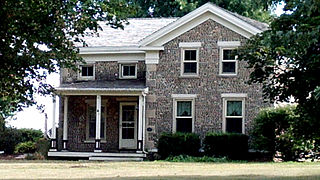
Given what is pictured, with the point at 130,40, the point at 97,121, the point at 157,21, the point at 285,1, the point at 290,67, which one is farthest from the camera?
the point at 157,21

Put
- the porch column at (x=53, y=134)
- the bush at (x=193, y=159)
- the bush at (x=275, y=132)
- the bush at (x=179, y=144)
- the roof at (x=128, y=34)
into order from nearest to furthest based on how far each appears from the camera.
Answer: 1. the bush at (x=193, y=159)
2. the bush at (x=275, y=132)
3. the bush at (x=179, y=144)
4. the porch column at (x=53, y=134)
5. the roof at (x=128, y=34)

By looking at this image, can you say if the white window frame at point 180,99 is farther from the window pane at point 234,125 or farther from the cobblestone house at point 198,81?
the window pane at point 234,125

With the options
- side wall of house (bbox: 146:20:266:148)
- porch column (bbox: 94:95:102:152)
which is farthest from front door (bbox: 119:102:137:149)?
porch column (bbox: 94:95:102:152)

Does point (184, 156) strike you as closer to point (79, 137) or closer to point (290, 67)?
point (79, 137)

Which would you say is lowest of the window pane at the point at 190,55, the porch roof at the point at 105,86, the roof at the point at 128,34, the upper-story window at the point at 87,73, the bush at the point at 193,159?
the bush at the point at 193,159

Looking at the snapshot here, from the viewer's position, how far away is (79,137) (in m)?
31.8

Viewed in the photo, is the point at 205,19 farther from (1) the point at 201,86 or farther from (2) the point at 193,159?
(2) the point at 193,159

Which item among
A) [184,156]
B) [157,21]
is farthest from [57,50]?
[157,21]

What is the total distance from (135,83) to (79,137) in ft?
13.4

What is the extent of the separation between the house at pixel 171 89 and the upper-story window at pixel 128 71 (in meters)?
0.13

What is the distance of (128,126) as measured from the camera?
31.6m

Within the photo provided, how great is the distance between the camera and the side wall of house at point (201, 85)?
29.5 m

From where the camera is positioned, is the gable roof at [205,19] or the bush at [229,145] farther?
the gable roof at [205,19]

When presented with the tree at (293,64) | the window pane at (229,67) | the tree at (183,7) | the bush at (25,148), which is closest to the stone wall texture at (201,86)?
the window pane at (229,67)
